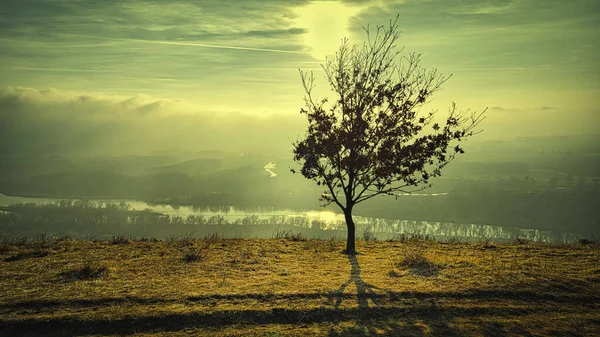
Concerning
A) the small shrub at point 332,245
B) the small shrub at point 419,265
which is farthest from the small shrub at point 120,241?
the small shrub at point 419,265

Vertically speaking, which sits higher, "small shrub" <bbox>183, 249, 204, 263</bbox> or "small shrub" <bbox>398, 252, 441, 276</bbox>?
"small shrub" <bbox>398, 252, 441, 276</bbox>

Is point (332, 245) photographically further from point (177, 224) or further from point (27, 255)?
point (177, 224)

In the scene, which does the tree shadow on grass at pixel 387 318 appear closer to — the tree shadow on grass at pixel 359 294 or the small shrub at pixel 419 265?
the tree shadow on grass at pixel 359 294

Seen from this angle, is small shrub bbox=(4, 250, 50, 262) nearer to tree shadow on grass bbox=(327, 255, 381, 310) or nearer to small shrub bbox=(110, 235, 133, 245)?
small shrub bbox=(110, 235, 133, 245)

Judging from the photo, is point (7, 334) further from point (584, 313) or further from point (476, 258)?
point (476, 258)

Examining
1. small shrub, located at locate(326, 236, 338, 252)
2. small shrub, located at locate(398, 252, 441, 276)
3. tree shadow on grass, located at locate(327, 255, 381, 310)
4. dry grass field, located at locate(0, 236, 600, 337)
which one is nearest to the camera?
dry grass field, located at locate(0, 236, 600, 337)

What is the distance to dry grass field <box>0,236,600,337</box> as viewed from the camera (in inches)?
349

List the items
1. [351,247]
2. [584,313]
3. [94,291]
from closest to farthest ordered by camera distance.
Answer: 1. [584,313]
2. [94,291]
3. [351,247]

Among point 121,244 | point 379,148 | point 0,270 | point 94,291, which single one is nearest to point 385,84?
point 379,148

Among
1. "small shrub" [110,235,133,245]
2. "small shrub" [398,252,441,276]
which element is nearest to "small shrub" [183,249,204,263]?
"small shrub" [110,235,133,245]

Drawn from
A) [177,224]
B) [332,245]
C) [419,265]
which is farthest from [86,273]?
[177,224]

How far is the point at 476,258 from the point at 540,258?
8.45 feet

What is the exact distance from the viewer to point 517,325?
899cm

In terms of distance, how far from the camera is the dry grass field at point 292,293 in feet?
29.1
